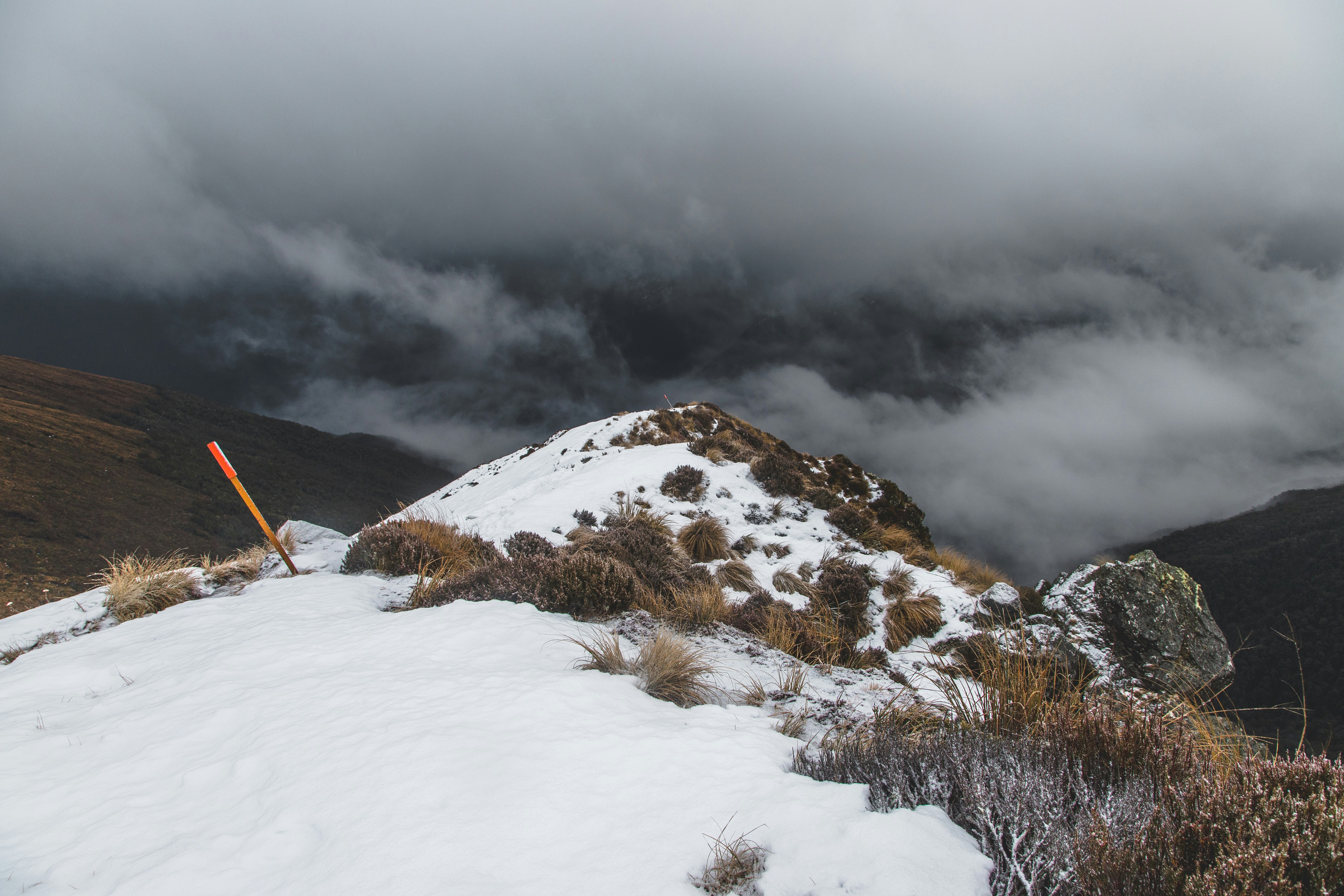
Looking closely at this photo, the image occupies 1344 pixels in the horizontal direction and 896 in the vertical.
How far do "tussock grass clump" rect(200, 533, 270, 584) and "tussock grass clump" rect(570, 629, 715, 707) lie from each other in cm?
644

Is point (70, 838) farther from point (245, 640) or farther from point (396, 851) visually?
point (245, 640)

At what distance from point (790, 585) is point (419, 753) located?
7.37m

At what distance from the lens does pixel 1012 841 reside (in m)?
1.84

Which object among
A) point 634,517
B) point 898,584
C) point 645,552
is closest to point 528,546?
point 645,552

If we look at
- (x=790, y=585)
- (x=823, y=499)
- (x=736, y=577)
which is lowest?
(x=790, y=585)

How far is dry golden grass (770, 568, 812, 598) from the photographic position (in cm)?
909

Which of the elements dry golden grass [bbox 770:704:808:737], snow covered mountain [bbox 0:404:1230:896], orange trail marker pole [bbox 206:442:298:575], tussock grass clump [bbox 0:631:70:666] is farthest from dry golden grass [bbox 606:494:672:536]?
tussock grass clump [bbox 0:631:70:666]

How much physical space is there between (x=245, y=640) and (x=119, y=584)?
3854mm

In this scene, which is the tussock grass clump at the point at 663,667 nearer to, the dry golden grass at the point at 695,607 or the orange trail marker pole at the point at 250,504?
the dry golden grass at the point at 695,607

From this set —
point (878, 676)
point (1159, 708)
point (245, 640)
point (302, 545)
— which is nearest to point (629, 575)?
point (878, 676)

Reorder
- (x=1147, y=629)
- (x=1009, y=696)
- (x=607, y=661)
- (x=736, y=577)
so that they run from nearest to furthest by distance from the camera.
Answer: (x=1009, y=696) < (x=607, y=661) < (x=1147, y=629) < (x=736, y=577)

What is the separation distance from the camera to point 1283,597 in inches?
4609

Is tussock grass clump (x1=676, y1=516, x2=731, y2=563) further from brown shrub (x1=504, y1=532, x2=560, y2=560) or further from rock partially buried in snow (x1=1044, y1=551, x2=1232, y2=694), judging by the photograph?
rock partially buried in snow (x1=1044, y1=551, x2=1232, y2=694)

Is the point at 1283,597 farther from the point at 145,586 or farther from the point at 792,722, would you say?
the point at 145,586
